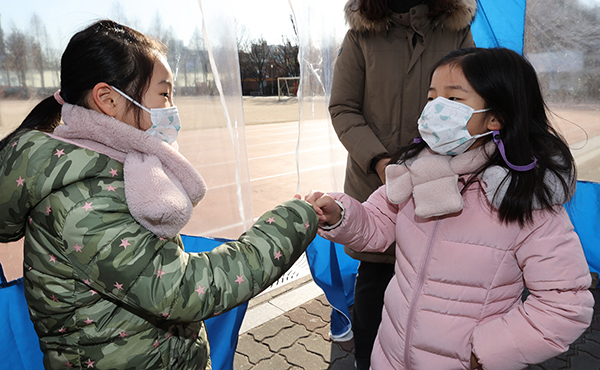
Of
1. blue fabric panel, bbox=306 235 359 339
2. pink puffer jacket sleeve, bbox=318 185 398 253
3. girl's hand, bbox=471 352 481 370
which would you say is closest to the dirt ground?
blue fabric panel, bbox=306 235 359 339

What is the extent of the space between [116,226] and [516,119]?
121cm

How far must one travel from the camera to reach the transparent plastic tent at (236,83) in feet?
6.25

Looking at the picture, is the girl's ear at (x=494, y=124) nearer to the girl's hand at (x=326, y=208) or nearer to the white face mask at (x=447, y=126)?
the white face mask at (x=447, y=126)

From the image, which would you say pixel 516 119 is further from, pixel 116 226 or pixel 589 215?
pixel 589 215

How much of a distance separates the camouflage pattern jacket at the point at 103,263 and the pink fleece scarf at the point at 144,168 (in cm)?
4

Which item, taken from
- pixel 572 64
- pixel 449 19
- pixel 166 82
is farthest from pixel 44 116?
pixel 572 64

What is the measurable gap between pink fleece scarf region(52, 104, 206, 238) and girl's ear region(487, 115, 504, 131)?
942 millimetres

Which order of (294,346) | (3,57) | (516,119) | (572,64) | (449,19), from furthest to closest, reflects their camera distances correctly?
(572,64), (294,346), (449,19), (3,57), (516,119)

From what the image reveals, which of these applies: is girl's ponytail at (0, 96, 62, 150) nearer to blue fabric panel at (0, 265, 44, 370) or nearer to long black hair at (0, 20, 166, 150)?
long black hair at (0, 20, 166, 150)

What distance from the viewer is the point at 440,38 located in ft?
6.56

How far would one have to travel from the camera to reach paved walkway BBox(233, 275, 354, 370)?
2.65 meters

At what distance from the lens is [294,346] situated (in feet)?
9.21

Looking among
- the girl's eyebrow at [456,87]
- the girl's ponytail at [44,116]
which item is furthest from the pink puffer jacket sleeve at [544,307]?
the girl's ponytail at [44,116]

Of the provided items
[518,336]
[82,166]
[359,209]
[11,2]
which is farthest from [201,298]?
[11,2]
